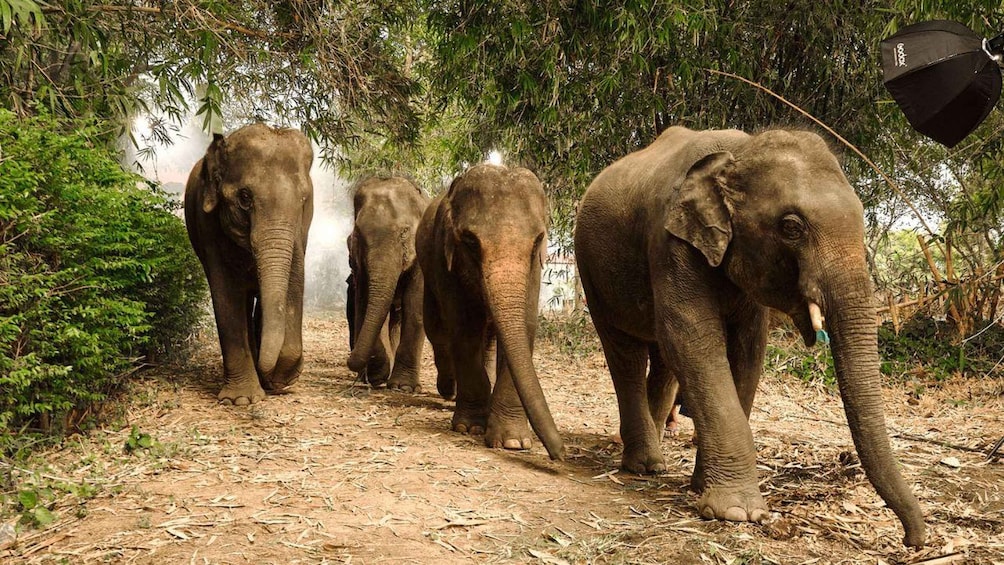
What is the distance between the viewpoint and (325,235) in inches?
1497

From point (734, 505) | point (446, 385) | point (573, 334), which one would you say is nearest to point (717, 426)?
point (734, 505)

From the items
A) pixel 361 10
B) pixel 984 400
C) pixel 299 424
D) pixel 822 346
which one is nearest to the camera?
pixel 299 424

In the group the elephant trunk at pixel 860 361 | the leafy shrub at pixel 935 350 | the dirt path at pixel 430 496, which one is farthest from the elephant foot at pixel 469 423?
the leafy shrub at pixel 935 350

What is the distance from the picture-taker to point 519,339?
4.89 m

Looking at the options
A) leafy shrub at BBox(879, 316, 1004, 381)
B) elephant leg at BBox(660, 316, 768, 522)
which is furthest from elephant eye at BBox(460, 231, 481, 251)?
leafy shrub at BBox(879, 316, 1004, 381)

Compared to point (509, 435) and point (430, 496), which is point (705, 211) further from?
point (509, 435)

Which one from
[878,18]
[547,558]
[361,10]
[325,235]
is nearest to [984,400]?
[878,18]

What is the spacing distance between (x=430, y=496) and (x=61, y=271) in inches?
90.8

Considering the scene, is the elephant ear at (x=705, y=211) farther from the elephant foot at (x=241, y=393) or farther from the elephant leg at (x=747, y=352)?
the elephant foot at (x=241, y=393)

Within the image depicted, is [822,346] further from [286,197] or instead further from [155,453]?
[155,453]

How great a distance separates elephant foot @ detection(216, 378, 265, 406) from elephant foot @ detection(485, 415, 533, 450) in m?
2.13

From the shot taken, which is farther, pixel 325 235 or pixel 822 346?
pixel 325 235

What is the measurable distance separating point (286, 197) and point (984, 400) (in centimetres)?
648

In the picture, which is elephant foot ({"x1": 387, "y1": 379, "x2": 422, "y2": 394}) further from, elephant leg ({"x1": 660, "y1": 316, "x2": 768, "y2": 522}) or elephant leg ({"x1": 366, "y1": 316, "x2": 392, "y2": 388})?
elephant leg ({"x1": 660, "y1": 316, "x2": 768, "y2": 522})
